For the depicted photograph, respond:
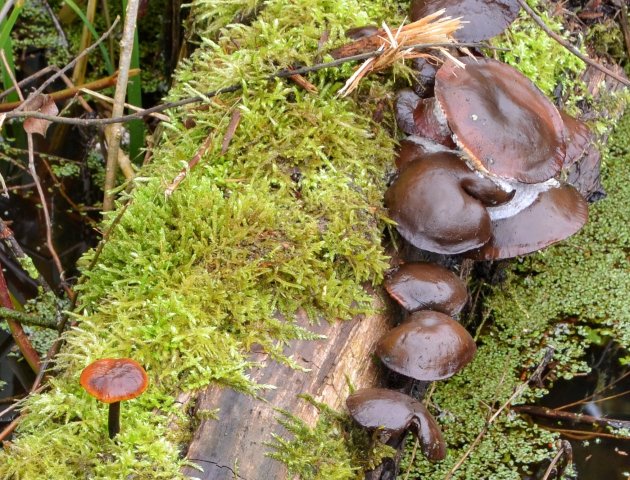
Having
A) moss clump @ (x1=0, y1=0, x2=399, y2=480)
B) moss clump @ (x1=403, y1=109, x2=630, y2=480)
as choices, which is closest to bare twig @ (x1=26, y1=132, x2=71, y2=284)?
moss clump @ (x1=0, y1=0, x2=399, y2=480)

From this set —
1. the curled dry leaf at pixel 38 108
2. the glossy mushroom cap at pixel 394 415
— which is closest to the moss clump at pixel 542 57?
the glossy mushroom cap at pixel 394 415

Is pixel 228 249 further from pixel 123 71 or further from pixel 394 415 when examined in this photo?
pixel 123 71

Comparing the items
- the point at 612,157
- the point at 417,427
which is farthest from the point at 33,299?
the point at 612,157

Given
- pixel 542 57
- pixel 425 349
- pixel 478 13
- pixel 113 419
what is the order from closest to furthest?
pixel 113 419 < pixel 425 349 < pixel 478 13 < pixel 542 57

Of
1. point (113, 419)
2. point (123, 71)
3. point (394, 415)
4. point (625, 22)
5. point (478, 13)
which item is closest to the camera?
point (113, 419)

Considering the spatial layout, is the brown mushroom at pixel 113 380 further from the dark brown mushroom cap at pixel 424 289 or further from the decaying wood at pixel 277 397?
the dark brown mushroom cap at pixel 424 289

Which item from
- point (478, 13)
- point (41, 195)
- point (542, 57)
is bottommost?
point (542, 57)

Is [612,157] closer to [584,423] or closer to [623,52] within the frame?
[623,52]

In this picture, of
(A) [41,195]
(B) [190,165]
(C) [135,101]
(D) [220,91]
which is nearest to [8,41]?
(C) [135,101]
